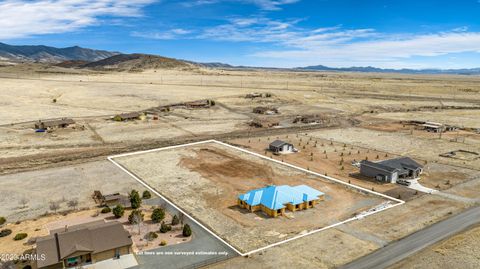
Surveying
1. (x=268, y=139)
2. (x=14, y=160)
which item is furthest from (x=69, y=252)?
(x=268, y=139)

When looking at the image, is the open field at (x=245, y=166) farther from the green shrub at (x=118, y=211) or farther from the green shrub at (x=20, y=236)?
the green shrub at (x=118, y=211)

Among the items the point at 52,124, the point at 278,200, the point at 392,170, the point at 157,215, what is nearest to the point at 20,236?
the point at 157,215

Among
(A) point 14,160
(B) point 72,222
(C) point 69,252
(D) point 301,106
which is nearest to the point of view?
(C) point 69,252

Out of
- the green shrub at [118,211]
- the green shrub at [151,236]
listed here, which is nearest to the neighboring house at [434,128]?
the green shrub at [151,236]

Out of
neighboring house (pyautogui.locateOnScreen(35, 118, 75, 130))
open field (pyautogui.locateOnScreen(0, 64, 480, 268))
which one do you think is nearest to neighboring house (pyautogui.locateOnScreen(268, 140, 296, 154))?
open field (pyautogui.locateOnScreen(0, 64, 480, 268))

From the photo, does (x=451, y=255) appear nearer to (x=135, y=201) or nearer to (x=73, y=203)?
(x=135, y=201)

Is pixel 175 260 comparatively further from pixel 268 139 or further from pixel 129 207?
pixel 268 139

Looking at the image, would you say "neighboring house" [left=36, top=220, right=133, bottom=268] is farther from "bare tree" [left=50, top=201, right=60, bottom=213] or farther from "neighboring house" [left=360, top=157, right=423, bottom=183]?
"neighboring house" [left=360, top=157, right=423, bottom=183]
